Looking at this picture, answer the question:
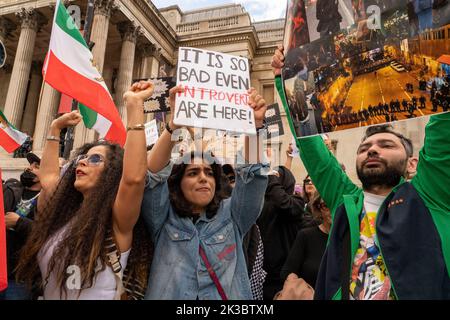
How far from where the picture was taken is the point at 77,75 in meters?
4.71

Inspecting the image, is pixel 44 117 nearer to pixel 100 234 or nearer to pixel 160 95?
pixel 160 95

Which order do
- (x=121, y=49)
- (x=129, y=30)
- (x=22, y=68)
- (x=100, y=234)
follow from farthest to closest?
1. (x=121, y=49)
2. (x=129, y=30)
3. (x=22, y=68)
4. (x=100, y=234)

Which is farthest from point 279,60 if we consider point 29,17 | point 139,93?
point 29,17

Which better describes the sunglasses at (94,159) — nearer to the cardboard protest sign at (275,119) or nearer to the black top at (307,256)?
the black top at (307,256)

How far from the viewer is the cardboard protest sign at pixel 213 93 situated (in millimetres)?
2553

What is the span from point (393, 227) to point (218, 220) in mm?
1059

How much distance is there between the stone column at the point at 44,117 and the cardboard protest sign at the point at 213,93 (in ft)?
52.1

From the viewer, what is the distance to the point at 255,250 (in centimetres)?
277

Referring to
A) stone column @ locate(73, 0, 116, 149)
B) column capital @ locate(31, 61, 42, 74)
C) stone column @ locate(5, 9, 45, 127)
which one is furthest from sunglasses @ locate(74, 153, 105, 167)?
column capital @ locate(31, 61, 42, 74)

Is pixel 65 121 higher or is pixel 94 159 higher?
pixel 65 121

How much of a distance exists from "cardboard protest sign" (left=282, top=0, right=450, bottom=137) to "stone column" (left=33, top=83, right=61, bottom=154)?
16690 millimetres

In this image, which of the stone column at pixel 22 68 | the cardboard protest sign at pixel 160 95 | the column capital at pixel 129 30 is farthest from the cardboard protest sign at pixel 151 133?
the column capital at pixel 129 30

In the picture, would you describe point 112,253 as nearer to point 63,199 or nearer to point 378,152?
point 63,199
